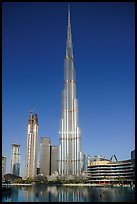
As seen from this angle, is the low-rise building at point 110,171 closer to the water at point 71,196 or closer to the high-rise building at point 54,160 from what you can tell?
the water at point 71,196

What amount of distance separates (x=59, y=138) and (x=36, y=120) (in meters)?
19.0

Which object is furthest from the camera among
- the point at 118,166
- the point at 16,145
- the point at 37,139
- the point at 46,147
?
the point at 16,145

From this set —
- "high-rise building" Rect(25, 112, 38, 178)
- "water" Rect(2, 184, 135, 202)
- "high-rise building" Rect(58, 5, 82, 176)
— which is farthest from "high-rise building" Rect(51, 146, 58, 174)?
"water" Rect(2, 184, 135, 202)

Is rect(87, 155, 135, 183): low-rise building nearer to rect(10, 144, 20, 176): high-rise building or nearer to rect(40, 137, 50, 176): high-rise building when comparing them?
rect(40, 137, 50, 176): high-rise building

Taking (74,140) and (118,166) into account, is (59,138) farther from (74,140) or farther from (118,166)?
(118,166)

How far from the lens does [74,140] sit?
139m

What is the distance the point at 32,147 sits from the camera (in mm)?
145125

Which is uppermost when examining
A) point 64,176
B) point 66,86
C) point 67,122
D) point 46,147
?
point 66,86

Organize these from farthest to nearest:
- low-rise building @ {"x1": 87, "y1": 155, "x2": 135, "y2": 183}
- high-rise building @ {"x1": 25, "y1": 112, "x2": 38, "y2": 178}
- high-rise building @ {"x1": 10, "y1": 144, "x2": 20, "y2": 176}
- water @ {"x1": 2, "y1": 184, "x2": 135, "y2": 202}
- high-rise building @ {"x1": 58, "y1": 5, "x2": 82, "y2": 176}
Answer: high-rise building @ {"x1": 10, "y1": 144, "x2": 20, "y2": 176}, high-rise building @ {"x1": 25, "y1": 112, "x2": 38, "y2": 178}, high-rise building @ {"x1": 58, "y1": 5, "x2": 82, "y2": 176}, low-rise building @ {"x1": 87, "y1": 155, "x2": 135, "y2": 183}, water @ {"x1": 2, "y1": 184, "x2": 135, "y2": 202}

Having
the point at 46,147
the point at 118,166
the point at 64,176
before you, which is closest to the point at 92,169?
the point at 118,166

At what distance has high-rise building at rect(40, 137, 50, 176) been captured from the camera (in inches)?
6149

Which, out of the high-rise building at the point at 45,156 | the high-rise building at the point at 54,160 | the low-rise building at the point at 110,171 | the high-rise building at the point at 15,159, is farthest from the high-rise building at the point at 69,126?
the high-rise building at the point at 15,159

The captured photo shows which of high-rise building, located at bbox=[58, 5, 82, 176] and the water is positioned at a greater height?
high-rise building, located at bbox=[58, 5, 82, 176]

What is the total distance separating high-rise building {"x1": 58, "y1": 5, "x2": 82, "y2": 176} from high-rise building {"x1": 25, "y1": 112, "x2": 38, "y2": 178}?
44.3 feet
